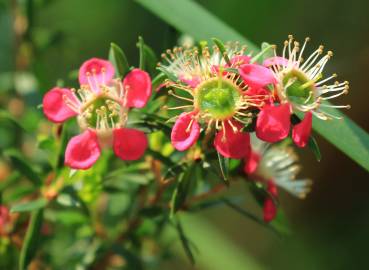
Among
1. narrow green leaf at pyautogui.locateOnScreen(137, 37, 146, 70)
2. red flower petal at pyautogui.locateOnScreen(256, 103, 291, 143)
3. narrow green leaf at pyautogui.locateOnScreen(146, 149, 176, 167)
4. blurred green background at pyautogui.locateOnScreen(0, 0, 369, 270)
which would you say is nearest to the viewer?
red flower petal at pyautogui.locateOnScreen(256, 103, 291, 143)

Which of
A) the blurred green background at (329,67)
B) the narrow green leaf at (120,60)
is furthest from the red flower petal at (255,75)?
the blurred green background at (329,67)

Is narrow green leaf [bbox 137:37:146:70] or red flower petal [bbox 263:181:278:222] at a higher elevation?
narrow green leaf [bbox 137:37:146:70]

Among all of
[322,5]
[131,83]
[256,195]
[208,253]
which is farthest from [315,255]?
[131,83]

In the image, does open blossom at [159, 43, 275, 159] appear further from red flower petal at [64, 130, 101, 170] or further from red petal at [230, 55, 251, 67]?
red flower petal at [64, 130, 101, 170]

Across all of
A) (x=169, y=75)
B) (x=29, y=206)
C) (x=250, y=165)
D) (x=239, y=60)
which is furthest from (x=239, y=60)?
(x=29, y=206)

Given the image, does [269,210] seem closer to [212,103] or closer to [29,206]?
[212,103]

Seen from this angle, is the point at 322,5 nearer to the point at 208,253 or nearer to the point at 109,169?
the point at 208,253

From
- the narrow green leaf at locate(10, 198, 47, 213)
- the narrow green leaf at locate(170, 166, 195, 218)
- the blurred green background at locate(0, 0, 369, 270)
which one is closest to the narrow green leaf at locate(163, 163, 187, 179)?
the narrow green leaf at locate(170, 166, 195, 218)

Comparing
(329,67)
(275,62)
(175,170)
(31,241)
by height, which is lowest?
(31,241)
